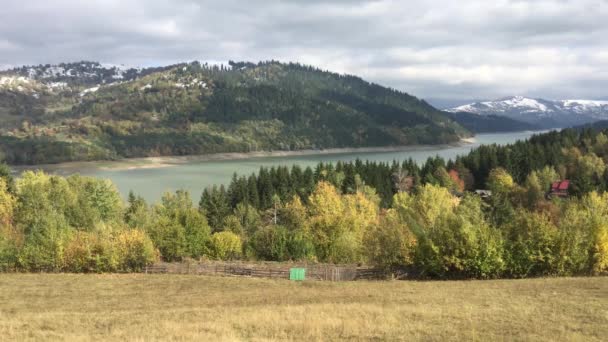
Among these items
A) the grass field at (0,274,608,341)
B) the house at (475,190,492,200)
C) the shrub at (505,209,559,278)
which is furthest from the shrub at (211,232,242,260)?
the house at (475,190,492,200)

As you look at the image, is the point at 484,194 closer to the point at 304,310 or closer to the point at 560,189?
the point at 560,189

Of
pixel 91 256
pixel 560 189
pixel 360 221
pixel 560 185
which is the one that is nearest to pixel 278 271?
pixel 91 256

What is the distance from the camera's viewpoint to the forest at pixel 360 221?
39938 mm

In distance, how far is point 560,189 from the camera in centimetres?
9700

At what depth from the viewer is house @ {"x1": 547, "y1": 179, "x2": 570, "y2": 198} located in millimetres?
94456

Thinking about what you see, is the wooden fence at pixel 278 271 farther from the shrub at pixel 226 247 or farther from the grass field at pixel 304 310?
the shrub at pixel 226 247

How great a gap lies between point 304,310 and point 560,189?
84.0 meters

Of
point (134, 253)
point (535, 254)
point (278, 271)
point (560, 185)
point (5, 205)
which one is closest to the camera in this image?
point (535, 254)

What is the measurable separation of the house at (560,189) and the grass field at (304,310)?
66.6m

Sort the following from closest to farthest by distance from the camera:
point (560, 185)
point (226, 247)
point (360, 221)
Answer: point (226, 247) < point (360, 221) < point (560, 185)

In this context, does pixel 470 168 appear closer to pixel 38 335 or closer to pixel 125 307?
pixel 125 307

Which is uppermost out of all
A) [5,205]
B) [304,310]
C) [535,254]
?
[535,254]

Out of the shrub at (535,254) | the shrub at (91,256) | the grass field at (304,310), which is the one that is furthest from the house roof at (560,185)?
the shrub at (91,256)

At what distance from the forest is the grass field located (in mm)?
5420
